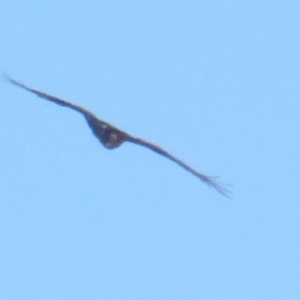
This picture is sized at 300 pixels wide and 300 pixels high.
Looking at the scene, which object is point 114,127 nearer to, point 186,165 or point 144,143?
point 144,143

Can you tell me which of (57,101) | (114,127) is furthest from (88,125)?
(57,101)

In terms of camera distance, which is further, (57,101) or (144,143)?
(144,143)

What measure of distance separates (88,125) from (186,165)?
3.09 metres

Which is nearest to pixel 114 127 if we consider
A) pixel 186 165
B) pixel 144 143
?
pixel 144 143

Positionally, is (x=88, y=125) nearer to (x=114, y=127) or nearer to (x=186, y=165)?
(x=114, y=127)

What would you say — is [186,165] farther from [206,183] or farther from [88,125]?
[88,125]

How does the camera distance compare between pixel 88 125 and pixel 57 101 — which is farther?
pixel 88 125

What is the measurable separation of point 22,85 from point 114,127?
2.79 m

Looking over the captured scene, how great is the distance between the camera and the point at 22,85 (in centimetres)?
2011

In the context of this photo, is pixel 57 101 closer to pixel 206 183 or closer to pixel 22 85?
pixel 22 85

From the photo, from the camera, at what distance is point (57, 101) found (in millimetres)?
20719

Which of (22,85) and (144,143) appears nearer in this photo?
(22,85)

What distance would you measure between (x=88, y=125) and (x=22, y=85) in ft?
11.2

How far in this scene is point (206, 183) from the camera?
66.0 feet
